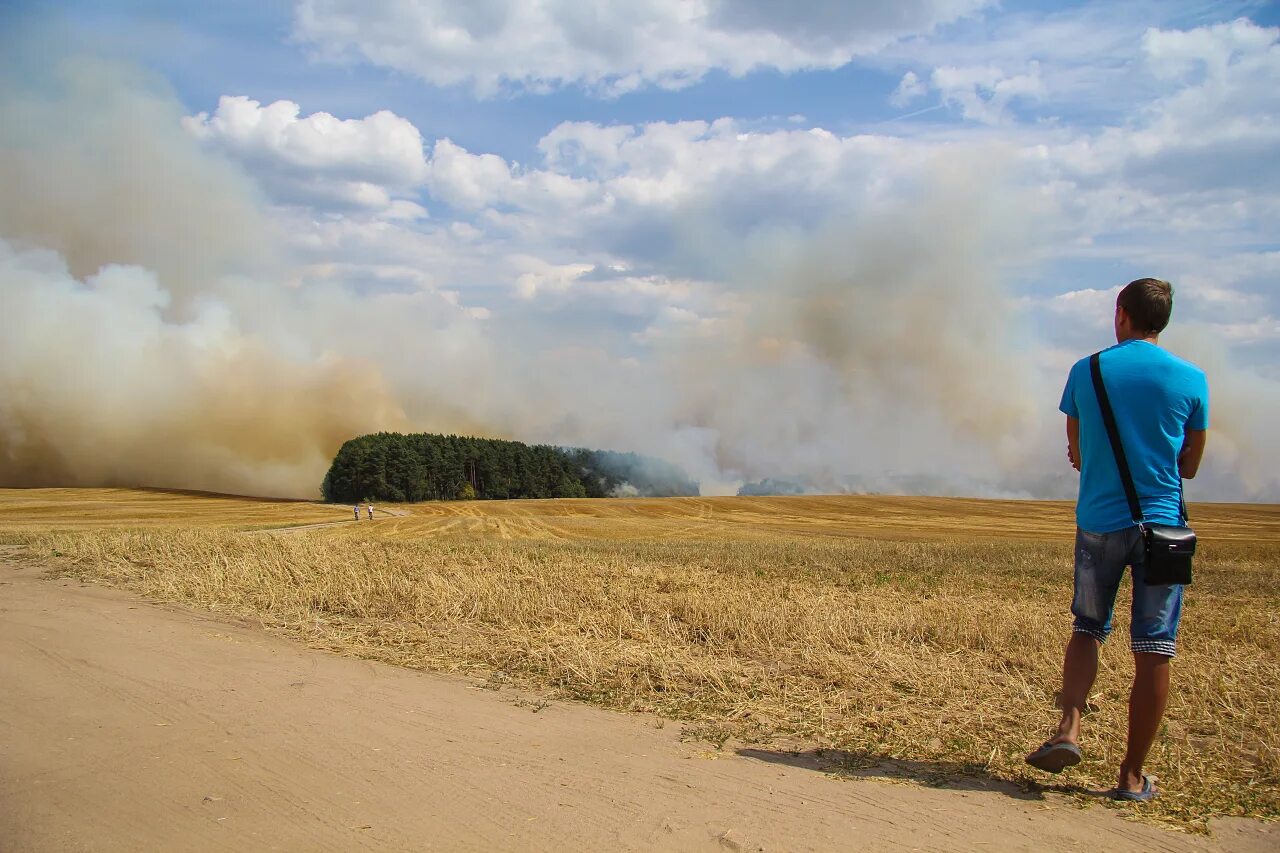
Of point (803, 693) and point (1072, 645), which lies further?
point (803, 693)

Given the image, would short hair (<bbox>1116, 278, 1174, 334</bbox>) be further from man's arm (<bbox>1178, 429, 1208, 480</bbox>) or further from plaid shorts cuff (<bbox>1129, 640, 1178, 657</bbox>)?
plaid shorts cuff (<bbox>1129, 640, 1178, 657</bbox>)

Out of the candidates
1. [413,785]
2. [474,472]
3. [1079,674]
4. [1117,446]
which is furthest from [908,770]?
[474,472]

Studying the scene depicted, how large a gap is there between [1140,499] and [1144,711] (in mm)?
1055

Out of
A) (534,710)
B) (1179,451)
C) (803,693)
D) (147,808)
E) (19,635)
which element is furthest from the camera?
(19,635)

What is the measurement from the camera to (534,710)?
6418mm

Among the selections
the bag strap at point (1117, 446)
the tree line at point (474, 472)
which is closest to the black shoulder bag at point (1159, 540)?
the bag strap at point (1117, 446)

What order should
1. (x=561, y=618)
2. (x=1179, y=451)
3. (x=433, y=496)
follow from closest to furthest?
(x=1179, y=451) < (x=561, y=618) < (x=433, y=496)

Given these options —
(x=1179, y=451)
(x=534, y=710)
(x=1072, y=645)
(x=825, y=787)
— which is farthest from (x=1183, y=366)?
(x=534, y=710)

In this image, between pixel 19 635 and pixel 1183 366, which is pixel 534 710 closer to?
pixel 1183 366

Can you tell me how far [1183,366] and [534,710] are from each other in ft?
14.8

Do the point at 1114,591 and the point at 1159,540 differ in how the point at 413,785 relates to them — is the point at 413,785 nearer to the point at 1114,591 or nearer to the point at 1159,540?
the point at 1114,591

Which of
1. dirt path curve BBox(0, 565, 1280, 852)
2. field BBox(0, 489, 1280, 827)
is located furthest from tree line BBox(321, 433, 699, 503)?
dirt path curve BBox(0, 565, 1280, 852)

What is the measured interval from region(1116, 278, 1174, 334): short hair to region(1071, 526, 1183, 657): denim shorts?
1.08m

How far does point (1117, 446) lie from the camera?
469cm
